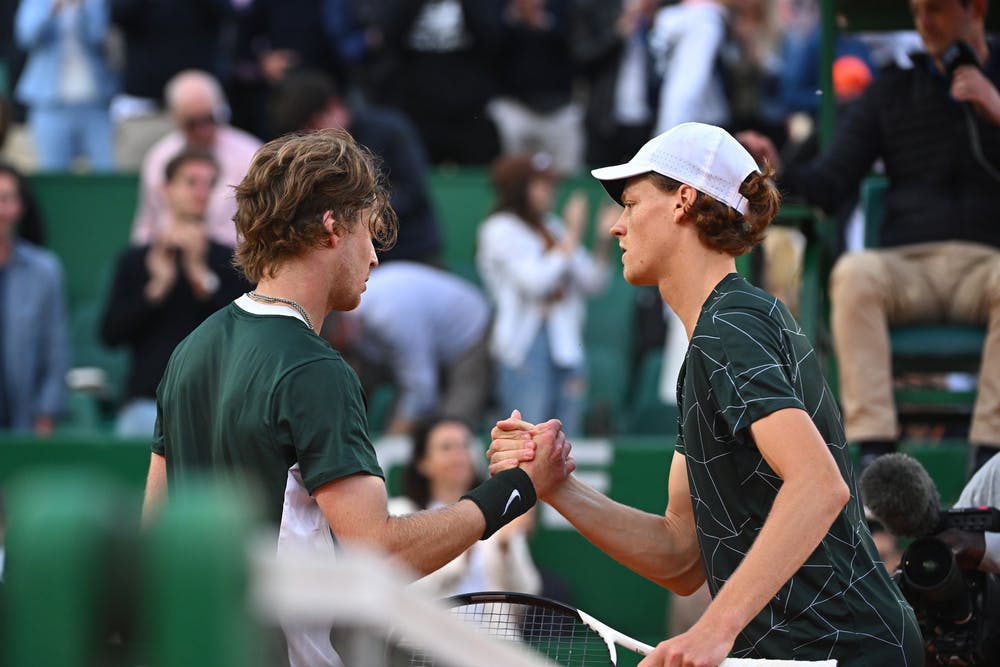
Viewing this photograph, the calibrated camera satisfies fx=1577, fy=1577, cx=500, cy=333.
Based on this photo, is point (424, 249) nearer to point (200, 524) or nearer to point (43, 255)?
point (43, 255)

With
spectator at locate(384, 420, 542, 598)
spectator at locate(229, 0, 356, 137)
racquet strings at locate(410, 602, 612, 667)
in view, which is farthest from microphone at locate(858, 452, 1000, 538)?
spectator at locate(229, 0, 356, 137)

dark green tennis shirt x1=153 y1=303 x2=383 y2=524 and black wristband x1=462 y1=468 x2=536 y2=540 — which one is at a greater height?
dark green tennis shirt x1=153 y1=303 x2=383 y2=524

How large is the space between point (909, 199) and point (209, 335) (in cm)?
347

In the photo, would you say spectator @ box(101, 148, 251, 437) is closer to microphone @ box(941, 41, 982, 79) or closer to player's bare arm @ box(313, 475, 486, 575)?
microphone @ box(941, 41, 982, 79)

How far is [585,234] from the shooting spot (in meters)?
9.73

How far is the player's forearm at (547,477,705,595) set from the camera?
3.47 metres

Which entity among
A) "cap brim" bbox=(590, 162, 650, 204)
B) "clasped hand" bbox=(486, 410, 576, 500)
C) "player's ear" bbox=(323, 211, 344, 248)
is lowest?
"clasped hand" bbox=(486, 410, 576, 500)

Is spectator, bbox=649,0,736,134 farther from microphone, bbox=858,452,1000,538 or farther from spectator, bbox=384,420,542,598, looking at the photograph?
microphone, bbox=858,452,1000,538

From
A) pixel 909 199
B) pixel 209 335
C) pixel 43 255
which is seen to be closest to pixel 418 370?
pixel 43 255

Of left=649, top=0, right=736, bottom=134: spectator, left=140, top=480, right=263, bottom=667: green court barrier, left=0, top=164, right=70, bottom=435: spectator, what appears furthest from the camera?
left=649, top=0, right=736, bottom=134: spectator

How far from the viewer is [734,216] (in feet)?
10.6

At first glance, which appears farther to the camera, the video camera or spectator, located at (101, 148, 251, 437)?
spectator, located at (101, 148, 251, 437)

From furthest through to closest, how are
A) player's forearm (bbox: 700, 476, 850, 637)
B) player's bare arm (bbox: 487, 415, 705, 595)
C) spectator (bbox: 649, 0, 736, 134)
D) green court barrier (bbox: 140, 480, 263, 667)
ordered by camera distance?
1. spectator (bbox: 649, 0, 736, 134)
2. player's bare arm (bbox: 487, 415, 705, 595)
3. player's forearm (bbox: 700, 476, 850, 637)
4. green court barrier (bbox: 140, 480, 263, 667)

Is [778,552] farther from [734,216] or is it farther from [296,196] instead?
[296,196]
